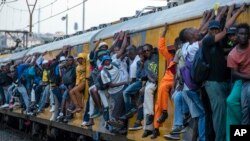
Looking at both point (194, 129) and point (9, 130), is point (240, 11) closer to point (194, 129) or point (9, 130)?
point (194, 129)

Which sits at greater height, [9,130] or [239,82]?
[239,82]

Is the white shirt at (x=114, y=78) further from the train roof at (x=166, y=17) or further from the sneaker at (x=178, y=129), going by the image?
the sneaker at (x=178, y=129)

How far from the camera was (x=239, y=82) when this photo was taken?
19.6ft

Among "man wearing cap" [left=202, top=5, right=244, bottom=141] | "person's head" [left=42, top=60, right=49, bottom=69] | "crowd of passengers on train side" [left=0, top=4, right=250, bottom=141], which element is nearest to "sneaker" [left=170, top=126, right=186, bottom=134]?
"crowd of passengers on train side" [left=0, top=4, right=250, bottom=141]

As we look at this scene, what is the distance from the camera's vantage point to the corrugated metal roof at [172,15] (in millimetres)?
7316

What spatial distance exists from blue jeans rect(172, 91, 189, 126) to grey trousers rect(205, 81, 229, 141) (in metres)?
0.97

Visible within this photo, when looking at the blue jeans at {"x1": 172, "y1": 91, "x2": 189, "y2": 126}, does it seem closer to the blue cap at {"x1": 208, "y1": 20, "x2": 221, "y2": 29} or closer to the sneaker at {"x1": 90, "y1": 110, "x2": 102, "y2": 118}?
the blue cap at {"x1": 208, "y1": 20, "x2": 221, "y2": 29}

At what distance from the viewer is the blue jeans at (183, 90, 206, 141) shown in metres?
6.67

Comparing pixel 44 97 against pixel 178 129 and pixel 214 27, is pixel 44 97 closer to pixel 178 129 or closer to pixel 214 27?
pixel 178 129

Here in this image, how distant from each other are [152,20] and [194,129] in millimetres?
2903

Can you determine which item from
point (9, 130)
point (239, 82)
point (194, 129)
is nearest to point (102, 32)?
point (194, 129)

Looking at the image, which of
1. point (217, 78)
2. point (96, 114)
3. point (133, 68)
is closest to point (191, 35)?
point (217, 78)

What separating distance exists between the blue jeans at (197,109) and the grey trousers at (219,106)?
12.7 inches

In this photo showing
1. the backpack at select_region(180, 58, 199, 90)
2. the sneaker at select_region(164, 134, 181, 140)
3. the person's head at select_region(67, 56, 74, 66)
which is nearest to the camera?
the backpack at select_region(180, 58, 199, 90)
